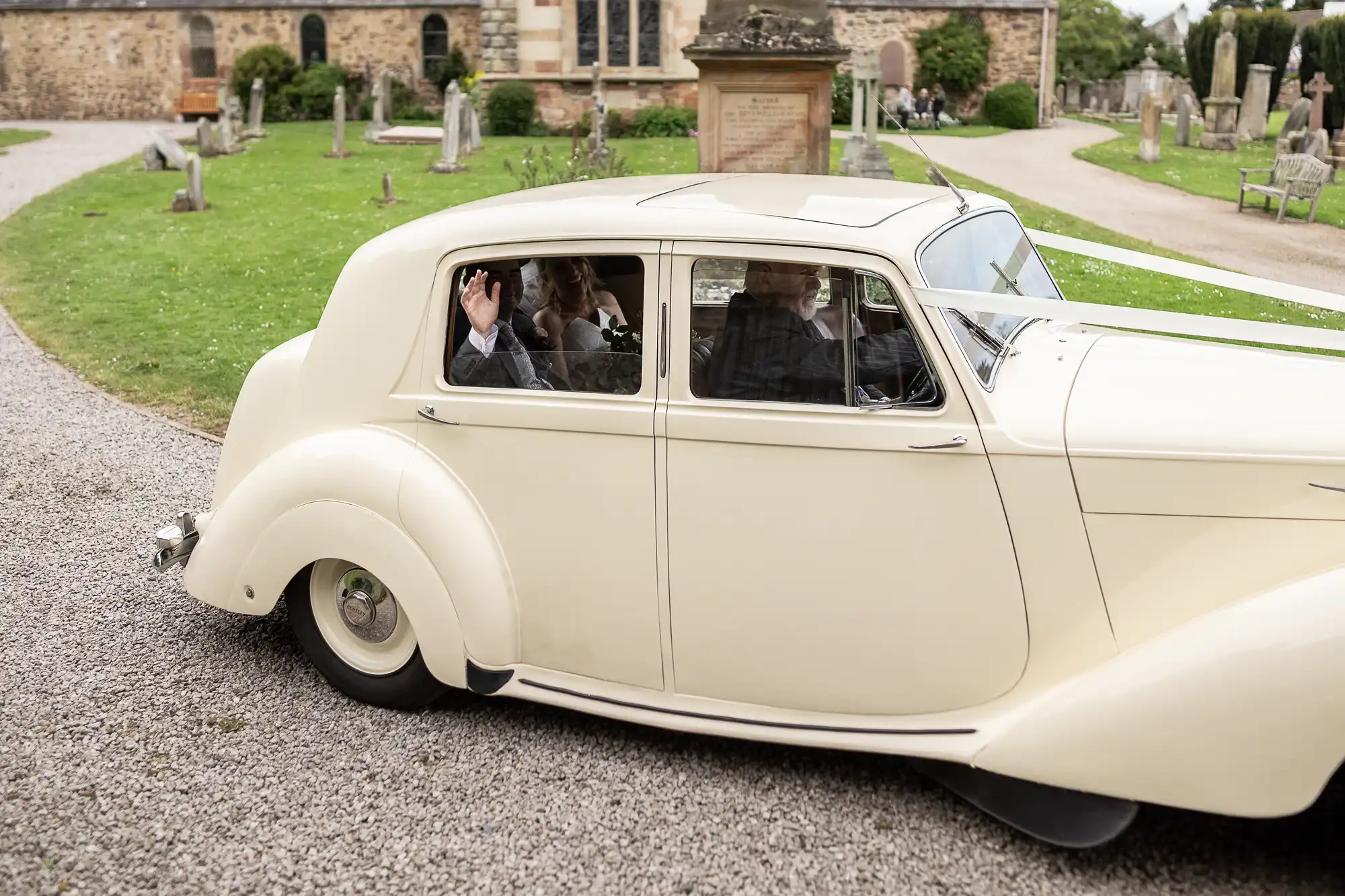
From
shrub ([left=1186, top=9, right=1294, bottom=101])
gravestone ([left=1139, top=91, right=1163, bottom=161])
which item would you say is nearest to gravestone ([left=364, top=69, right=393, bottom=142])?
gravestone ([left=1139, top=91, right=1163, bottom=161])

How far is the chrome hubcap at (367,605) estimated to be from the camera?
4152 millimetres

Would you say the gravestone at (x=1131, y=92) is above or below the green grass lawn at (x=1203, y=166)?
above

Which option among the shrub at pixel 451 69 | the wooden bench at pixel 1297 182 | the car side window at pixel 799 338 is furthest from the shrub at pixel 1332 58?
the car side window at pixel 799 338

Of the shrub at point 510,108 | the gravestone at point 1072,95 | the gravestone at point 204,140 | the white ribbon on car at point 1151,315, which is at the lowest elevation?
the white ribbon on car at point 1151,315

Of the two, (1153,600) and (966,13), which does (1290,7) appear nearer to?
(966,13)

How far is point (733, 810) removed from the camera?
11.7ft

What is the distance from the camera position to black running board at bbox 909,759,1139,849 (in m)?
3.14

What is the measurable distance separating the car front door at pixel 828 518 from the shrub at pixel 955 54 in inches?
1290

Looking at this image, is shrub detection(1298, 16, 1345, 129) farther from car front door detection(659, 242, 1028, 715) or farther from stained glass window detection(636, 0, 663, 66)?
car front door detection(659, 242, 1028, 715)

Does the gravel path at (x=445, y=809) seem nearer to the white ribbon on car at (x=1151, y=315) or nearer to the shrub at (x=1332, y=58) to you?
the white ribbon on car at (x=1151, y=315)

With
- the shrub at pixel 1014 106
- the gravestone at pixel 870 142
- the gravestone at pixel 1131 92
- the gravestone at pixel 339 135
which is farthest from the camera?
the gravestone at pixel 1131 92

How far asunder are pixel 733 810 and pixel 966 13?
34808 mm

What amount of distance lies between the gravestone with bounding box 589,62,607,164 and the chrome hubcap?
1496 centimetres

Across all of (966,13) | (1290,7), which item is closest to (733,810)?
(966,13)
